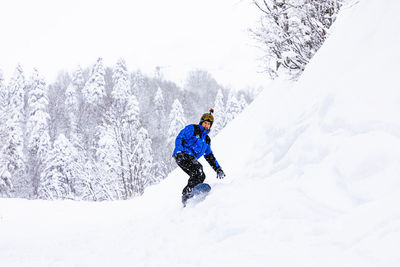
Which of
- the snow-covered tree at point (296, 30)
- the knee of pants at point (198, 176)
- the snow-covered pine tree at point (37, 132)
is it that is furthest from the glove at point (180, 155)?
the snow-covered pine tree at point (37, 132)

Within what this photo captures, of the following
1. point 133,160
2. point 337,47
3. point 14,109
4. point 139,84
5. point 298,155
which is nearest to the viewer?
point 298,155

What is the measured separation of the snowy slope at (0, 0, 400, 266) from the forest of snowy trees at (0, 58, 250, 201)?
401 inches

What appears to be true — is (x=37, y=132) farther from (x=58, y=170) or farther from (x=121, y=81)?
(x=121, y=81)

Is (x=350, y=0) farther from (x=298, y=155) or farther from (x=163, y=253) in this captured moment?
(x=163, y=253)

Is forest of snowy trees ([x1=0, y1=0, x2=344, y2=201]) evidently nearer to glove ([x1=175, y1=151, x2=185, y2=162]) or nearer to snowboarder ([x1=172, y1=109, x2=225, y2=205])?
snowboarder ([x1=172, y1=109, x2=225, y2=205])

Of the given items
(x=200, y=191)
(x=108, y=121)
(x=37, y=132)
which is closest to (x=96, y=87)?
(x=37, y=132)

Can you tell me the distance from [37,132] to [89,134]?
912 centimetres

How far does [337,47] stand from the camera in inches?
194

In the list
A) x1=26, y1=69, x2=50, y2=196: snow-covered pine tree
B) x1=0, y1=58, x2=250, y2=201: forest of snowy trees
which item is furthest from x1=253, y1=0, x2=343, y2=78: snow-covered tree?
x1=26, y1=69, x2=50, y2=196: snow-covered pine tree

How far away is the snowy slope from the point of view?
231 centimetres

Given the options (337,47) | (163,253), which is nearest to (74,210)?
(163,253)

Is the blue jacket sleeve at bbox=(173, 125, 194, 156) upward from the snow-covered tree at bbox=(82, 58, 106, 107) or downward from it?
downward

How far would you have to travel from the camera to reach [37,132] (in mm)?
32469

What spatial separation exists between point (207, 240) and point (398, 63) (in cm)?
290
